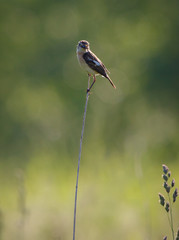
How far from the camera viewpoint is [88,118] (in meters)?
9.62

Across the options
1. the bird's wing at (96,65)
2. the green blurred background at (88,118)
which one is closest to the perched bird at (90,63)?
the bird's wing at (96,65)

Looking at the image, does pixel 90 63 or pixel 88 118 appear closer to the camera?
pixel 90 63

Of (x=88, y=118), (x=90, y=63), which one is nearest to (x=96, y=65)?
(x=90, y=63)

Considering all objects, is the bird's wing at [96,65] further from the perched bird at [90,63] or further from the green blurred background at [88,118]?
the green blurred background at [88,118]

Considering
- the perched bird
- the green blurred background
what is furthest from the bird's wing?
the green blurred background

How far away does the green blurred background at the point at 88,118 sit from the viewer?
5125 millimetres

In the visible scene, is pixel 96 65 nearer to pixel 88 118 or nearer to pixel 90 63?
pixel 90 63

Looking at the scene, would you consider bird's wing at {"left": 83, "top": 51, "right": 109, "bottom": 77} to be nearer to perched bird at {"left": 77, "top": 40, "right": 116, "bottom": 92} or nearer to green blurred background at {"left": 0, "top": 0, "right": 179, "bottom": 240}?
perched bird at {"left": 77, "top": 40, "right": 116, "bottom": 92}

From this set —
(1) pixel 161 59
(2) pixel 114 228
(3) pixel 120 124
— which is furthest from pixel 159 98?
(2) pixel 114 228

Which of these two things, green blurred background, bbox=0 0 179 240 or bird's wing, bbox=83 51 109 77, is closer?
bird's wing, bbox=83 51 109 77

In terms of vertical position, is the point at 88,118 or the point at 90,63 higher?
the point at 88,118

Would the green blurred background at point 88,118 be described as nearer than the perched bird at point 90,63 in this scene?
No

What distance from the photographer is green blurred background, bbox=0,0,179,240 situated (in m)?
5.12

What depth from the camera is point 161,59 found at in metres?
12.5
